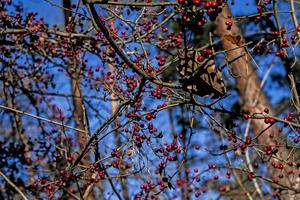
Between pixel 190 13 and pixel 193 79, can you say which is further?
pixel 193 79

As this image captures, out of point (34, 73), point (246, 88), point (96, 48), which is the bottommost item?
point (96, 48)

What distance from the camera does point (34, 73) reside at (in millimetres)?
5520

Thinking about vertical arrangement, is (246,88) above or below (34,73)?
above

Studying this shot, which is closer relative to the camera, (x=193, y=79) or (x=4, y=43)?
(x=193, y=79)

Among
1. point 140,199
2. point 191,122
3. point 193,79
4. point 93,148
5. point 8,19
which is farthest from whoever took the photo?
point 8,19

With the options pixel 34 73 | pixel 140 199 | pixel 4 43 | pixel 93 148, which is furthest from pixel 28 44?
pixel 140 199

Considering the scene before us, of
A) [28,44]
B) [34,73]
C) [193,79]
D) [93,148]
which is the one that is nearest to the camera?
[193,79]

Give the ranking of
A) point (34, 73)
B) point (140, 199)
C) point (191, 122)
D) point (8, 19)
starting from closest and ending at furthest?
point (191, 122) < point (140, 199) < point (8, 19) < point (34, 73)

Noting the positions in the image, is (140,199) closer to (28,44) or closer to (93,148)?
(93,148)

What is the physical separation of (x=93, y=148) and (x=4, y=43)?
192 cm

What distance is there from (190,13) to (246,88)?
6.60 meters

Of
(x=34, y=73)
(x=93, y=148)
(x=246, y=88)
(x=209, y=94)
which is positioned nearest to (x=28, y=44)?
(x=34, y=73)

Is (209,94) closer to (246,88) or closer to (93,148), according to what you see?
(93,148)

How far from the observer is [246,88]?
9164mm
